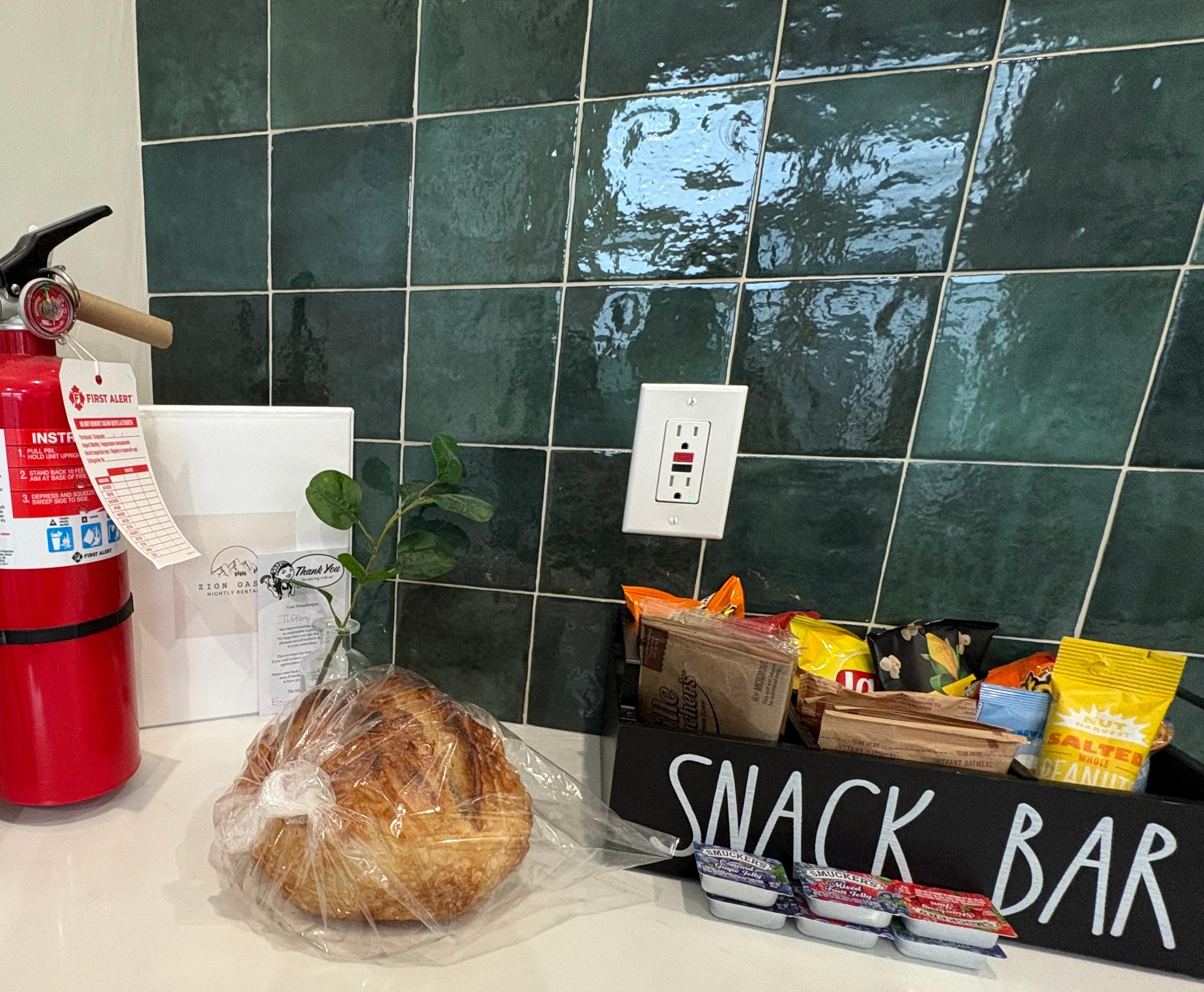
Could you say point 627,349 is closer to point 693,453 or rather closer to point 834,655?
point 693,453

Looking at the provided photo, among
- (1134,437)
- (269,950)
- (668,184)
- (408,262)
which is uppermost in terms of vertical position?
(668,184)

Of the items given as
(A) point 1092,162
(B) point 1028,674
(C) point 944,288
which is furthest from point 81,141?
(B) point 1028,674

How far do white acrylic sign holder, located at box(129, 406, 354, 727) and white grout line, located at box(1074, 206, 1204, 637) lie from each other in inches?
33.7

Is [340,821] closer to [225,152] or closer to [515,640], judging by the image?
[515,640]

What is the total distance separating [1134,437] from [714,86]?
0.58m

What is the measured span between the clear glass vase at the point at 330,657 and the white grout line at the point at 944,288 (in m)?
0.60

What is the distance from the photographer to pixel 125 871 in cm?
44

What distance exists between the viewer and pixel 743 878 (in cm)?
43

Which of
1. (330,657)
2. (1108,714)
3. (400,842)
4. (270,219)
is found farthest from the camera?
(270,219)

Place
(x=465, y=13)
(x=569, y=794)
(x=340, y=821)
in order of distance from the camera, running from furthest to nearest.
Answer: (x=465, y=13) → (x=569, y=794) → (x=340, y=821)

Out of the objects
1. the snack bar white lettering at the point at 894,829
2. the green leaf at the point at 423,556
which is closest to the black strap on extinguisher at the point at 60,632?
the green leaf at the point at 423,556

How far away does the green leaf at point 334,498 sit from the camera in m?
0.57

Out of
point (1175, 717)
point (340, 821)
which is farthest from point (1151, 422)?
point (340, 821)

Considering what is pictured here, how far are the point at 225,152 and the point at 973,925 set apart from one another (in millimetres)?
1106
